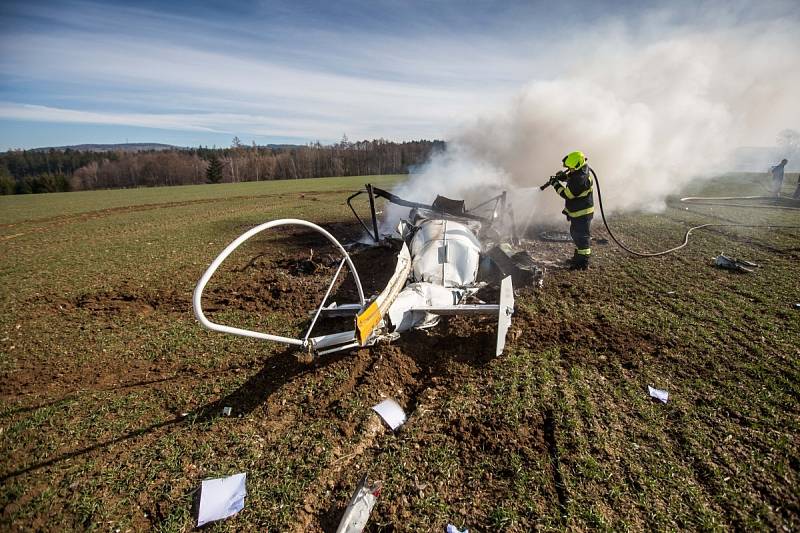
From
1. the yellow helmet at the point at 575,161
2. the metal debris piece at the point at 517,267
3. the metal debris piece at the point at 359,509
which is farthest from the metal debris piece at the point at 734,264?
the metal debris piece at the point at 359,509

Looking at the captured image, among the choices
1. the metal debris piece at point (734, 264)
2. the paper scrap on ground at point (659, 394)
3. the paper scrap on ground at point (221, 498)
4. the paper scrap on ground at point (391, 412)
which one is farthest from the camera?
the metal debris piece at point (734, 264)

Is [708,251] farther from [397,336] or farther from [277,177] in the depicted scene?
[277,177]

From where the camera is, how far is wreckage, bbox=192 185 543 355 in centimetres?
380

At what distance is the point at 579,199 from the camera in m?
7.84

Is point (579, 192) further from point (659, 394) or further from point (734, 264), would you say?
point (659, 394)

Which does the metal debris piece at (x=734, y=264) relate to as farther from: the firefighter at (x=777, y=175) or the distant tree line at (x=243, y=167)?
the distant tree line at (x=243, y=167)

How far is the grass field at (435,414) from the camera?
112 inches

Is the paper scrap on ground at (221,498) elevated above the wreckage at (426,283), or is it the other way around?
the wreckage at (426,283)

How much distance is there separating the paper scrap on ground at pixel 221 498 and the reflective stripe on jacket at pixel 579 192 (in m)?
7.71

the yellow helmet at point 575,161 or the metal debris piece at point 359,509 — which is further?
the yellow helmet at point 575,161

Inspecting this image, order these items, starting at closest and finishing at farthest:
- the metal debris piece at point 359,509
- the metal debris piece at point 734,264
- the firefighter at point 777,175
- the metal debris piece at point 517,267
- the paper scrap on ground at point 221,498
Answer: the metal debris piece at point 359,509 < the paper scrap on ground at point 221,498 < the metal debris piece at point 517,267 < the metal debris piece at point 734,264 < the firefighter at point 777,175

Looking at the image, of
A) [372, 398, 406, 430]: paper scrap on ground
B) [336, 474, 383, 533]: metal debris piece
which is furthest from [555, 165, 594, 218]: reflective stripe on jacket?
[336, 474, 383, 533]: metal debris piece

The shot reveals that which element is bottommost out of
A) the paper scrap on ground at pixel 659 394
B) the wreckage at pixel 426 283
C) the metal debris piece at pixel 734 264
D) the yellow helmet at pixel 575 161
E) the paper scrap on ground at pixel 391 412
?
the paper scrap on ground at pixel 391 412

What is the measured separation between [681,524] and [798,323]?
4821mm
